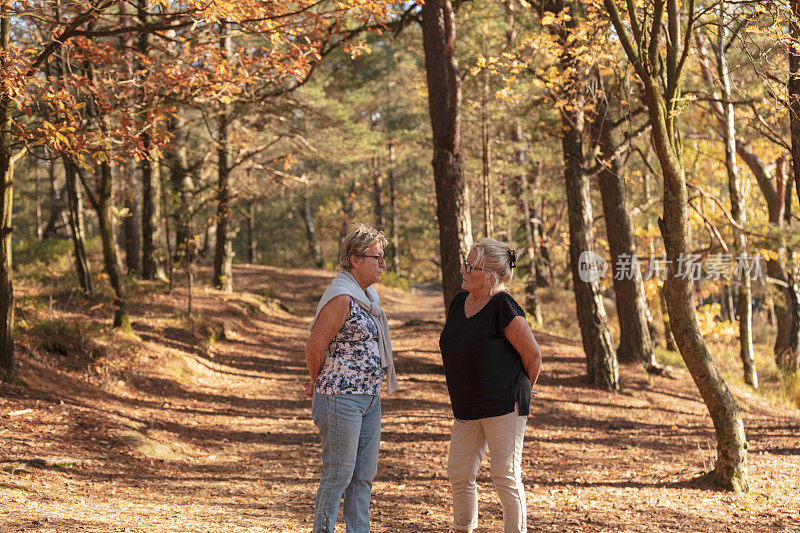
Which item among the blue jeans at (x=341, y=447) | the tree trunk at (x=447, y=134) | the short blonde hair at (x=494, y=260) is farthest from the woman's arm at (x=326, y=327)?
the tree trunk at (x=447, y=134)

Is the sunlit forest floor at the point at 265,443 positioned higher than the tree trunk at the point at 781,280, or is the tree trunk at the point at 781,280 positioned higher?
the tree trunk at the point at 781,280

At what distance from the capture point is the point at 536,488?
6266 mm

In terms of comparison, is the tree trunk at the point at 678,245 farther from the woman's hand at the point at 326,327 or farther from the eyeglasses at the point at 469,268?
the woman's hand at the point at 326,327

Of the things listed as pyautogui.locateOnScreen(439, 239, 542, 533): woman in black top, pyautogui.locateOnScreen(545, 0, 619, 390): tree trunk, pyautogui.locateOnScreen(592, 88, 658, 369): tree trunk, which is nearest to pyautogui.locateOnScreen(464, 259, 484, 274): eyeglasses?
pyautogui.locateOnScreen(439, 239, 542, 533): woman in black top

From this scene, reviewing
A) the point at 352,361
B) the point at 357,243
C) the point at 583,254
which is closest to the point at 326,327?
the point at 352,361

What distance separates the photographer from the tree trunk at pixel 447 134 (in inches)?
382

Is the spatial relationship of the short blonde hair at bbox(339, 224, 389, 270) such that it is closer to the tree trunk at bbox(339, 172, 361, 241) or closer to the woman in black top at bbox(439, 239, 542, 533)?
the woman in black top at bbox(439, 239, 542, 533)

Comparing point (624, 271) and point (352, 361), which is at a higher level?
point (624, 271)

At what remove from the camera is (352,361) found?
375 centimetres

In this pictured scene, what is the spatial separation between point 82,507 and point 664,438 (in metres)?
6.52

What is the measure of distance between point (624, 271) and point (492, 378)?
8.38 metres

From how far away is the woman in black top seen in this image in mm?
3842

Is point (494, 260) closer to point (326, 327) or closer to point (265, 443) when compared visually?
point (326, 327)

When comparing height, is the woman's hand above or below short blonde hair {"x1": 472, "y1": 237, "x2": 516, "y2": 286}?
below
